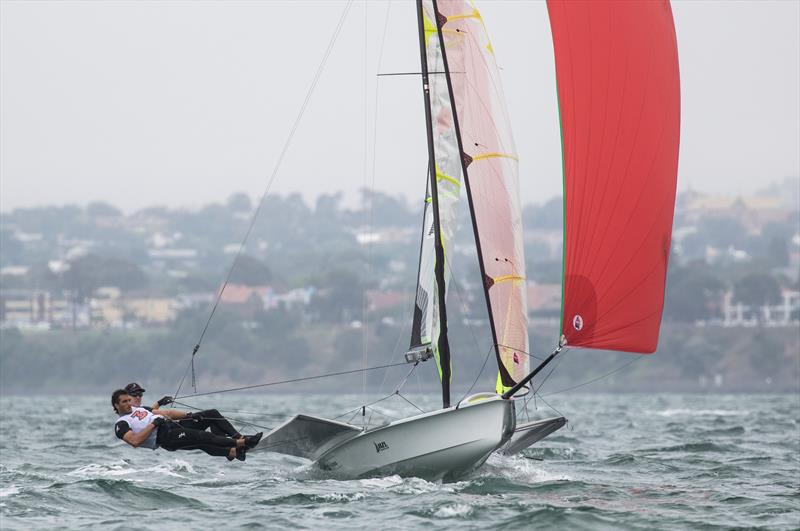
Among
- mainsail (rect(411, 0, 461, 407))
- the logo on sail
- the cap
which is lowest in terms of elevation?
the logo on sail

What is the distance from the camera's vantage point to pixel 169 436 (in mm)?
15250

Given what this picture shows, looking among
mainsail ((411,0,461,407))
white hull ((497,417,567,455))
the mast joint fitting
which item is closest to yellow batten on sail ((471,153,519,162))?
mainsail ((411,0,461,407))

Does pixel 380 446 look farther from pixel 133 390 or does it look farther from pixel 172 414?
pixel 133 390

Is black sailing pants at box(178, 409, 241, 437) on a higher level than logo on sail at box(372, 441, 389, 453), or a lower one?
higher

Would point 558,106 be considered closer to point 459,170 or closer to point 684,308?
point 459,170

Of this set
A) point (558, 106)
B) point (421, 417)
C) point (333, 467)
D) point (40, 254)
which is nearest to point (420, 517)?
point (421, 417)

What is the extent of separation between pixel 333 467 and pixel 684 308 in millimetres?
105087

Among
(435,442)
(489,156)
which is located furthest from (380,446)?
(489,156)

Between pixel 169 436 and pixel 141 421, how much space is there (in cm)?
35

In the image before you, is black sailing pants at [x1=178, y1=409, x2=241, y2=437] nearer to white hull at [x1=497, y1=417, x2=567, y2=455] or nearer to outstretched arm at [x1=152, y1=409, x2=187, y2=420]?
outstretched arm at [x1=152, y1=409, x2=187, y2=420]

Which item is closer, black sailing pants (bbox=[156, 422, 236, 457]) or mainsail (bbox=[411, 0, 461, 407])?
black sailing pants (bbox=[156, 422, 236, 457])

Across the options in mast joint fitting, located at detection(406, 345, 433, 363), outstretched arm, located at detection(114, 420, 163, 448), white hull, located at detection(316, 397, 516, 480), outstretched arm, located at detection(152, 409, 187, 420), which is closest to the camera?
white hull, located at detection(316, 397, 516, 480)

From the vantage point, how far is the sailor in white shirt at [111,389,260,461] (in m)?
15.2

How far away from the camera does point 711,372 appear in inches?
4205
